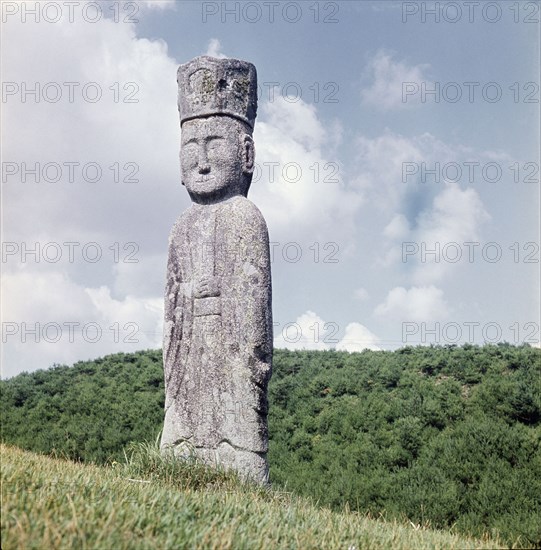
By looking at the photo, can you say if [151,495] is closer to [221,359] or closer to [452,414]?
[221,359]

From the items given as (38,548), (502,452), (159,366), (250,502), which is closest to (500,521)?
(502,452)

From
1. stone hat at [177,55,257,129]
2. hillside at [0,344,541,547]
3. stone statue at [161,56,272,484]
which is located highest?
stone hat at [177,55,257,129]

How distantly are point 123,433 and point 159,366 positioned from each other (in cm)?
475

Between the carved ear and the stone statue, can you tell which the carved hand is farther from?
the carved ear

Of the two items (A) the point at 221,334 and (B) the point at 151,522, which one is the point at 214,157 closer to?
(A) the point at 221,334

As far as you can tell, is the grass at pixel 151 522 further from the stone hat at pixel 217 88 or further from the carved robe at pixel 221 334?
the stone hat at pixel 217 88

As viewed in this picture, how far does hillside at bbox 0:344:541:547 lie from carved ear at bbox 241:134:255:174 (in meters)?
3.66

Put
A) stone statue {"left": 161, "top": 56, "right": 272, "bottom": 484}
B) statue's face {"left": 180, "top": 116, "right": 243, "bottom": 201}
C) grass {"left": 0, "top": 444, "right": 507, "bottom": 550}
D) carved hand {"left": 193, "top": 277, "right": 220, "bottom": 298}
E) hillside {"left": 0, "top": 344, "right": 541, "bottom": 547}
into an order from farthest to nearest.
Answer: hillside {"left": 0, "top": 344, "right": 541, "bottom": 547}
statue's face {"left": 180, "top": 116, "right": 243, "bottom": 201}
carved hand {"left": 193, "top": 277, "right": 220, "bottom": 298}
stone statue {"left": 161, "top": 56, "right": 272, "bottom": 484}
grass {"left": 0, "top": 444, "right": 507, "bottom": 550}

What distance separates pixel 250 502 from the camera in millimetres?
4871

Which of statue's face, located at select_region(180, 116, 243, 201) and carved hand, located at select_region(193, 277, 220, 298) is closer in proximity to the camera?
carved hand, located at select_region(193, 277, 220, 298)

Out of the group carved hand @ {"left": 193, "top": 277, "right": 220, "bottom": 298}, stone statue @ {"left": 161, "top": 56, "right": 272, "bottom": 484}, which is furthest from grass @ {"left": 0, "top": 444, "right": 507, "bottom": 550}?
carved hand @ {"left": 193, "top": 277, "right": 220, "bottom": 298}

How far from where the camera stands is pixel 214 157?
24.1 ft

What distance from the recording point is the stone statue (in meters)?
6.90

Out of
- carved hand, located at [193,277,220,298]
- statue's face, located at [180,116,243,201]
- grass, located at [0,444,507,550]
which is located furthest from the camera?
statue's face, located at [180,116,243,201]
